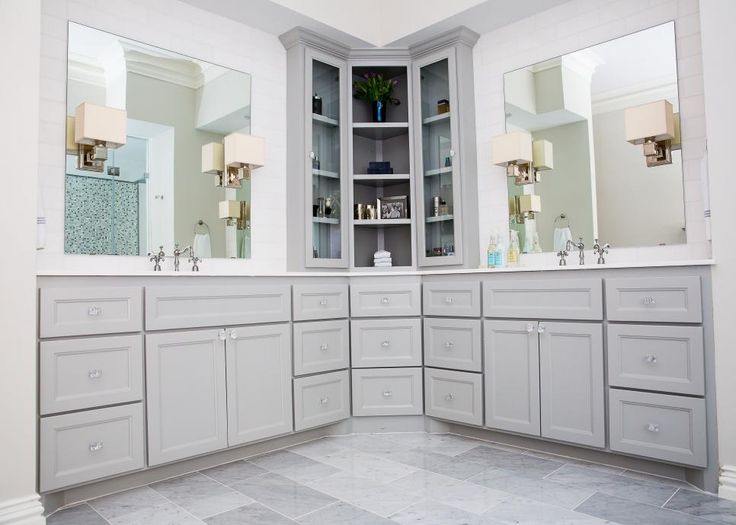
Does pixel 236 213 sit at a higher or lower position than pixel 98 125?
lower

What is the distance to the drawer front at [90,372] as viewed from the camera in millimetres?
2430

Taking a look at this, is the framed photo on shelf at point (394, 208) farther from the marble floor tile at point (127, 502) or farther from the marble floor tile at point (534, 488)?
the marble floor tile at point (127, 502)

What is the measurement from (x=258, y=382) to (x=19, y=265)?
1348mm

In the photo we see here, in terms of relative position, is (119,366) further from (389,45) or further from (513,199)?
(389,45)

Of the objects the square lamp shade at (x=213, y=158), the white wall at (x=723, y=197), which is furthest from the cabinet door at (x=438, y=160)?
the white wall at (x=723, y=197)

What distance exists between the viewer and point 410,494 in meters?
2.64

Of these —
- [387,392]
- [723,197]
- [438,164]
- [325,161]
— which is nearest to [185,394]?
[387,392]

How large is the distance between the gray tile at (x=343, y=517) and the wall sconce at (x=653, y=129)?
2.33 metres

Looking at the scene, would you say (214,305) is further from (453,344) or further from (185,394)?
(453,344)

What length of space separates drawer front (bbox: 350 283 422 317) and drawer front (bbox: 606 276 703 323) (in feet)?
4.07

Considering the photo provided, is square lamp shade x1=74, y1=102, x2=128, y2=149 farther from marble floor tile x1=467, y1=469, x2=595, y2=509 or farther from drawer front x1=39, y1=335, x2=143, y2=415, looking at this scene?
marble floor tile x1=467, y1=469, x2=595, y2=509

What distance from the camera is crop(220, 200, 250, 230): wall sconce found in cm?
362

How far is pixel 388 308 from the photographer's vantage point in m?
3.77

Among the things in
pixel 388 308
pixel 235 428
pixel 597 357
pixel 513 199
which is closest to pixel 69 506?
pixel 235 428
